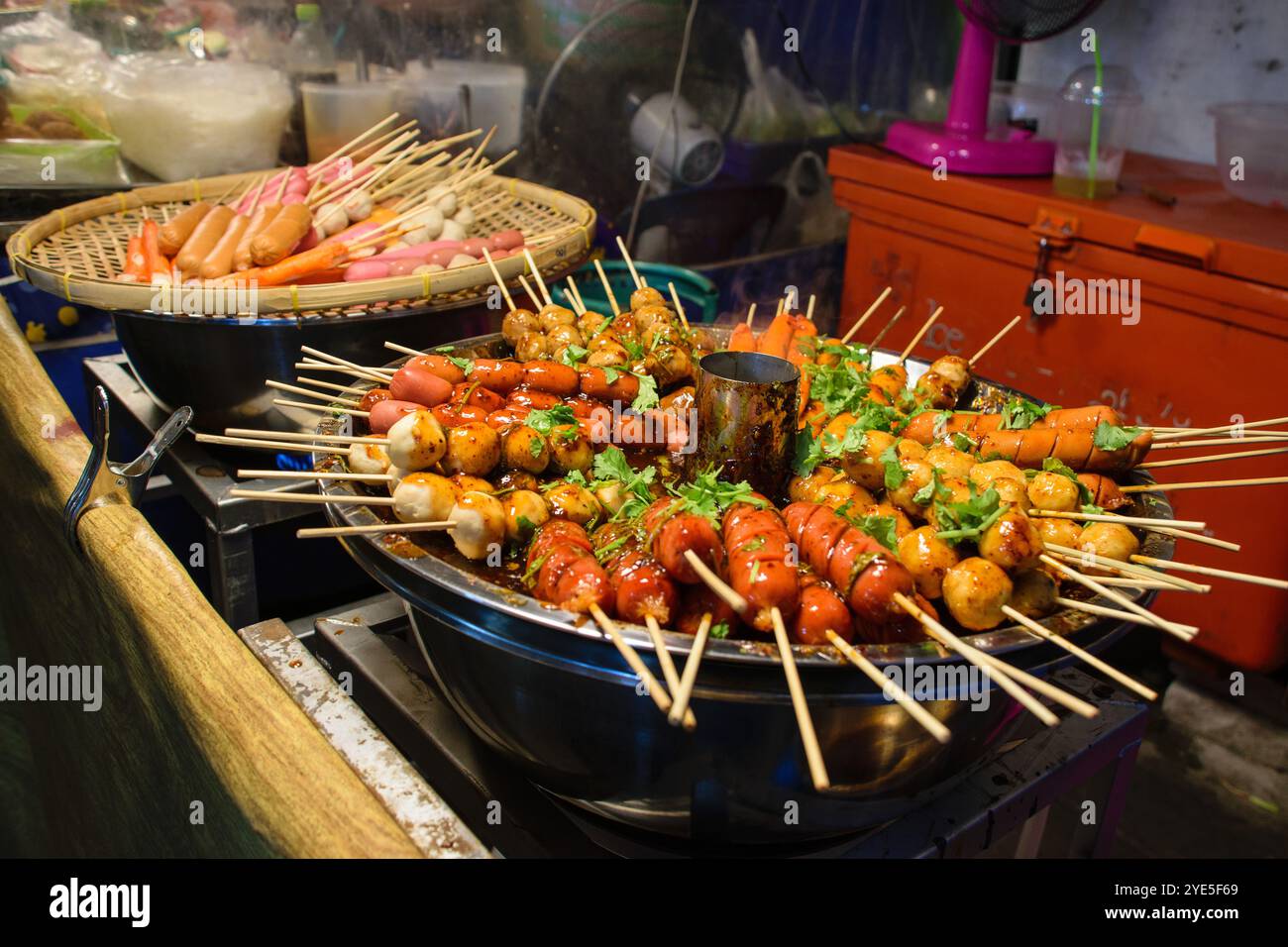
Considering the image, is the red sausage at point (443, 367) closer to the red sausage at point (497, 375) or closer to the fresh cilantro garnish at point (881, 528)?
the red sausage at point (497, 375)

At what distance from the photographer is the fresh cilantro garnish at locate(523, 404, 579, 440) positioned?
6.43 feet

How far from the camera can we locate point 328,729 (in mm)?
1717

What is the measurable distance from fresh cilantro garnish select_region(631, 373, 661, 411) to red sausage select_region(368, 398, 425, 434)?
50 cm

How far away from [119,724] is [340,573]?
1.63 metres

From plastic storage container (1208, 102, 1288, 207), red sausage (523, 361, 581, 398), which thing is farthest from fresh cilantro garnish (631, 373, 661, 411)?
plastic storage container (1208, 102, 1288, 207)

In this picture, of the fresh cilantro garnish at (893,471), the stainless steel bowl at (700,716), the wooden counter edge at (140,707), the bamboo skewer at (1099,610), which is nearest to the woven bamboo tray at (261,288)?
the wooden counter edge at (140,707)

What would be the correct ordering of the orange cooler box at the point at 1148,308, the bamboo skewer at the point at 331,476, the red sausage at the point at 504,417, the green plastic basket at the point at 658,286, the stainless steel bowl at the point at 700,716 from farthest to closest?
the green plastic basket at the point at 658,286
the orange cooler box at the point at 1148,308
the red sausage at the point at 504,417
the bamboo skewer at the point at 331,476
the stainless steel bowl at the point at 700,716

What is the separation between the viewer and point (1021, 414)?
7.03 feet

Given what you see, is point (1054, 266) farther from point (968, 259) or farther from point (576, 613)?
point (576, 613)

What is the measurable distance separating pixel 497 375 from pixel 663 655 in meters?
1.06

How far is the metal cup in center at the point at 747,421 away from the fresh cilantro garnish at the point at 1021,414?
52cm

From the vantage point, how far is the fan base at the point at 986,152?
4449 millimetres

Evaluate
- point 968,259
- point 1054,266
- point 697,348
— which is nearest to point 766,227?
point 968,259

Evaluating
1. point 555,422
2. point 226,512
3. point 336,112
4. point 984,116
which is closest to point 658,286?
point 336,112
